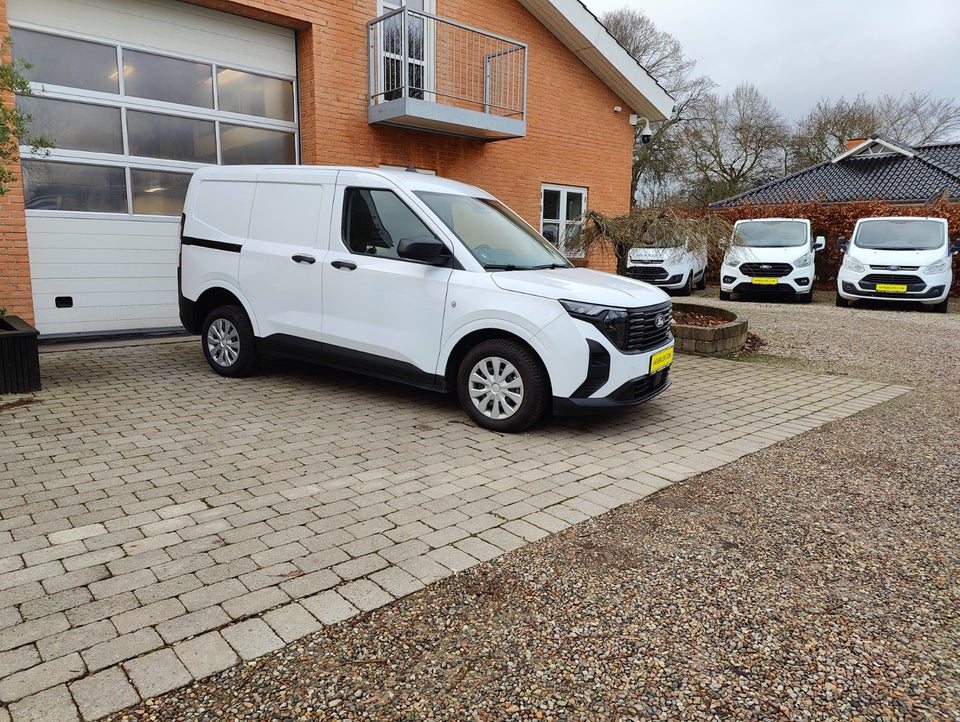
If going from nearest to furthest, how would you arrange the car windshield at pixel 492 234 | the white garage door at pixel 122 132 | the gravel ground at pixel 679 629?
the gravel ground at pixel 679 629, the car windshield at pixel 492 234, the white garage door at pixel 122 132

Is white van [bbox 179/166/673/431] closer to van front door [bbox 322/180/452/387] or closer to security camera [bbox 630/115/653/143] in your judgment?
van front door [bbox 322/180/452/387]

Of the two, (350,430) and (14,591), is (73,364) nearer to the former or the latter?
(350,430)

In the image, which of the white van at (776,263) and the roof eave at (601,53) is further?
the white van at (776,263)

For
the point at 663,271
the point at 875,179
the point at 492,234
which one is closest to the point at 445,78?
the point at 492,234

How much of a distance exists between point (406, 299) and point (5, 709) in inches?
154

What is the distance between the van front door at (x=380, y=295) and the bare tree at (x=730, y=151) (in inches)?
1243

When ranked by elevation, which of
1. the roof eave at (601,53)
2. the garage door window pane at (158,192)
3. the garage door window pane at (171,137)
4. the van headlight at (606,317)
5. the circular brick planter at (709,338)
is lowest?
the circular brick planter at (709,338)

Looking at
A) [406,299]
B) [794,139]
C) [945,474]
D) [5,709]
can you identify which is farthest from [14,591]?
[794,139]

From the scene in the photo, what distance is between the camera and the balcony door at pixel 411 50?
11.4m

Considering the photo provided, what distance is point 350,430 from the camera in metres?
5.43

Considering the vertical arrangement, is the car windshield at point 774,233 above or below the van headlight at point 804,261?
above

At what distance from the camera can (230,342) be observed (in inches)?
275

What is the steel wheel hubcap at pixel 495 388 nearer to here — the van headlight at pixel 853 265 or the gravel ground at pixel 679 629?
the gravel ground at pixel 679 629

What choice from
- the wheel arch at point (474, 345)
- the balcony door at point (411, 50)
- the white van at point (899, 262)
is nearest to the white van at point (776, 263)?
the white van at point (899, 262)
